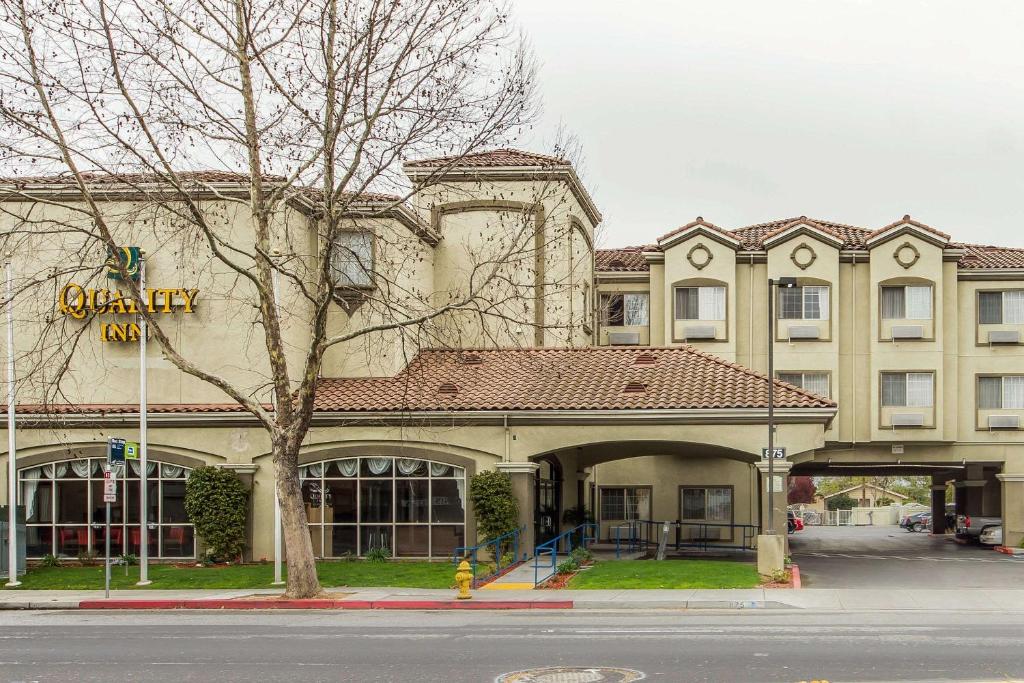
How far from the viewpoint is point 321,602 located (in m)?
24.3

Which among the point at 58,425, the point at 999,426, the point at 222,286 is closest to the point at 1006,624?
the point at 222,286

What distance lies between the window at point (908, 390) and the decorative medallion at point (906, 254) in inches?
146

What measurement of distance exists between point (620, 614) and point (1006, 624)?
620 centimetres

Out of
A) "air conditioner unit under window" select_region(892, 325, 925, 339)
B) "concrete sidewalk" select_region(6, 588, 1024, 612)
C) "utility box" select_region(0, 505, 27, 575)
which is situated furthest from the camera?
"air conditioner unit under window" select_region(892, 325, 925, 339)

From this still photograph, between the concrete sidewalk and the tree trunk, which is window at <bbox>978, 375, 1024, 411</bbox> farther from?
the tree trunk

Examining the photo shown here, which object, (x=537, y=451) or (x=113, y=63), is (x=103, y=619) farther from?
(x=537, y=451)

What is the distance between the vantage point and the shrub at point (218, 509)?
31.2 m

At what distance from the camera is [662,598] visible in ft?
78.1

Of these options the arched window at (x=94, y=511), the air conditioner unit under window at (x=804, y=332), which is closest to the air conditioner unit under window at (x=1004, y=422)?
the air conditioner unit under window at (x=804, y=332)

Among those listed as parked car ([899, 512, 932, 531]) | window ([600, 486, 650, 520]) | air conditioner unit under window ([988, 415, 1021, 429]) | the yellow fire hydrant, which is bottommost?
parked car ([899, 512, 932, 531])

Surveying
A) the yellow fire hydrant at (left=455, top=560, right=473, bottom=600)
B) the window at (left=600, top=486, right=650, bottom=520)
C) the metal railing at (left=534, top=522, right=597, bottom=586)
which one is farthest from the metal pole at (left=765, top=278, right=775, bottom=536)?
the window at (left=600, top=486, right=650, bottom=520)

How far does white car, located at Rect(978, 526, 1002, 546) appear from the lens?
4628 centimetres

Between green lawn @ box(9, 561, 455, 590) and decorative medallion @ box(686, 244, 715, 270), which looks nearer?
green lawn @ box(9, 561, 455, 590)

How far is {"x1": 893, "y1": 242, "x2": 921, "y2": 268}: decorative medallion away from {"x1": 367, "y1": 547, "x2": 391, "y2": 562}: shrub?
67.9ft
